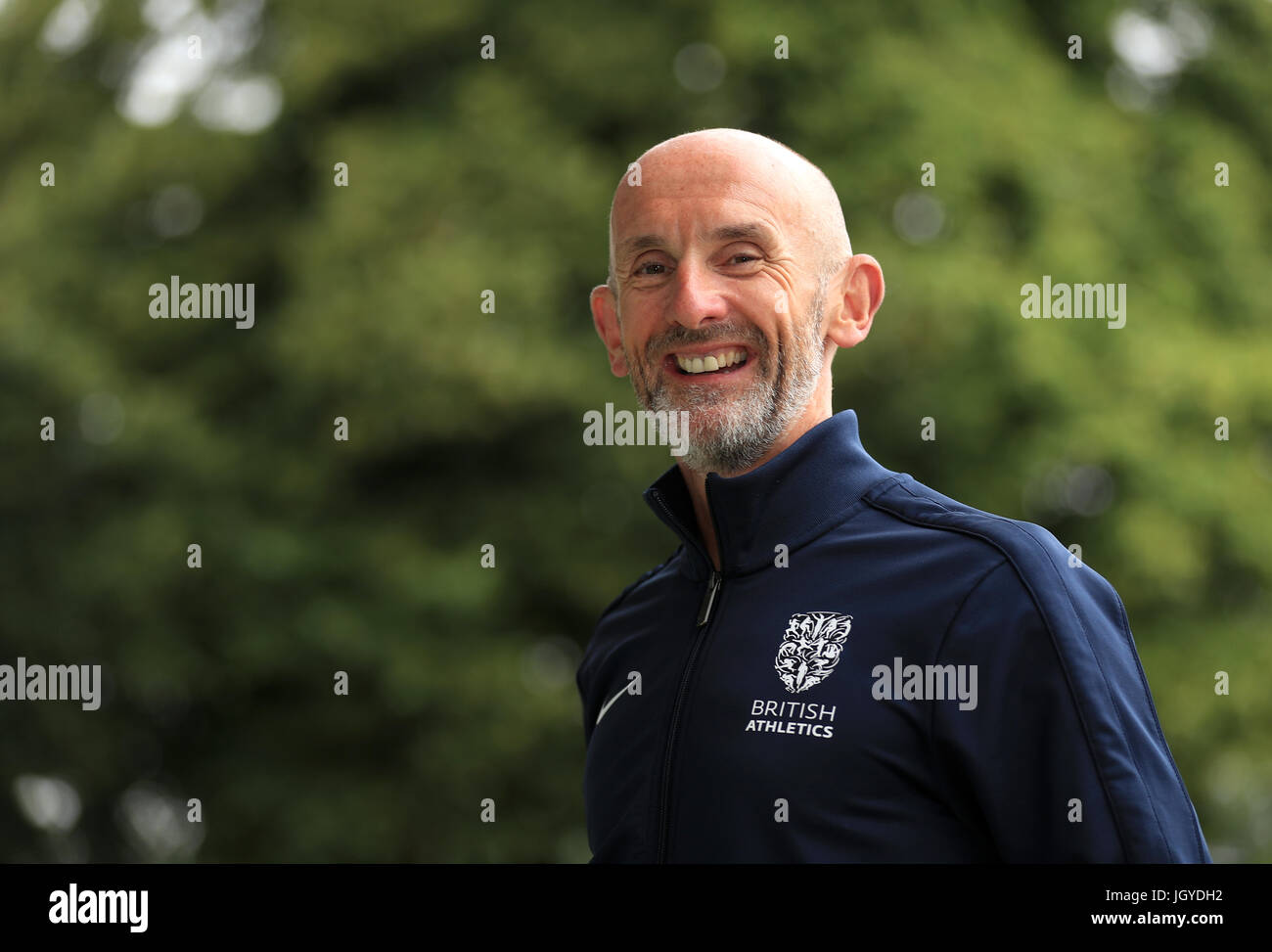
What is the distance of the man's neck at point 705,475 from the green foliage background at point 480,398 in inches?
188

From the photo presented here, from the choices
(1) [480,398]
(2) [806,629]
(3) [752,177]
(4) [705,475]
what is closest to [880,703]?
(2) [806,629]

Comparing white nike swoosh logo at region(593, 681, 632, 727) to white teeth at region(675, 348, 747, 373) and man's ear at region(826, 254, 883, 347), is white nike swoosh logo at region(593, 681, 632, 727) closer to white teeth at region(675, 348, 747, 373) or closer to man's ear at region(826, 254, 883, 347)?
white teeth at region(675, 348, 747, 373)

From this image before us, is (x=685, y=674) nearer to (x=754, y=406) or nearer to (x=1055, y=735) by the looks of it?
(x=754, y=406)

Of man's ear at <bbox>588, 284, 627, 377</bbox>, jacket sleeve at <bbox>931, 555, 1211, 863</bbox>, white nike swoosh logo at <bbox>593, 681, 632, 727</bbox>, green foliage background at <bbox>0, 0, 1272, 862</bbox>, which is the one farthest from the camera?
green foliage background at <bbox>0, 0, 1272, 862</bbox>

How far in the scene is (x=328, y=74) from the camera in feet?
Result: 26.8

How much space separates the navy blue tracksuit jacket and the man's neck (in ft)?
0.18

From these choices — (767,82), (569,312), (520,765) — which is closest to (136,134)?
(569,312)

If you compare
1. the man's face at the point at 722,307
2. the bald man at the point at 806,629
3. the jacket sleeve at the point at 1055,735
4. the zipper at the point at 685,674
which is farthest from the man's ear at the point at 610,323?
the jacket sleeve at the point at 1055,735

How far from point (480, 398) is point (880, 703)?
→ 18.4 ft

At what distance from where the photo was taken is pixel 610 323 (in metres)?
2.40

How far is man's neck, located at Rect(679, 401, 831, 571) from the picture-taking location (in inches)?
85.9

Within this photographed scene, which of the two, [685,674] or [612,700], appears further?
[612,700]

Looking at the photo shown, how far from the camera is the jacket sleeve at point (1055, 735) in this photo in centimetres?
164

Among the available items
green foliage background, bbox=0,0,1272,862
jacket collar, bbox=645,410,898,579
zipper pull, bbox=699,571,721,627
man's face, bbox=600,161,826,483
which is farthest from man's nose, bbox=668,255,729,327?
green foliage background, bbox=0,0,1272,862
